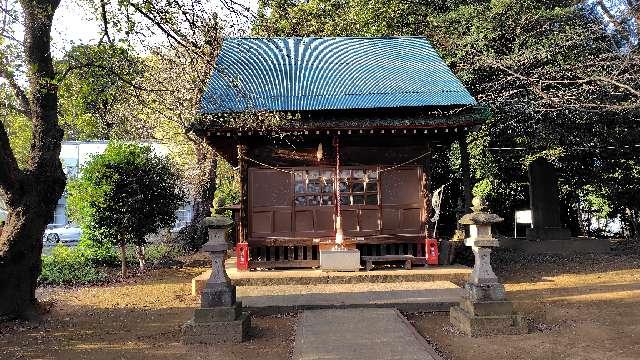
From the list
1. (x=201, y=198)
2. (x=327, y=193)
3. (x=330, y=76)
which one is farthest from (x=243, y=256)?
(x=201, y=198)

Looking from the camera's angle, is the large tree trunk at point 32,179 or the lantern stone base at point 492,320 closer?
the lantern stone base at point 492,320

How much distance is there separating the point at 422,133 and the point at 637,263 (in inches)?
349

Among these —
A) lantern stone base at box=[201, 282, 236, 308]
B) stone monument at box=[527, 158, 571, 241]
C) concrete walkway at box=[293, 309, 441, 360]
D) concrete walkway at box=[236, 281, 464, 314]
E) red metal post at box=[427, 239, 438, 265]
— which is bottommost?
concrete walkway at box=[293, 309, 441, 360]

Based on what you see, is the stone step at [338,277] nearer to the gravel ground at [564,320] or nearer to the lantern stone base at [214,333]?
the gravel ground at [564,320]

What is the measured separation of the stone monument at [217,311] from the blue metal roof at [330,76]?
4.08 metres

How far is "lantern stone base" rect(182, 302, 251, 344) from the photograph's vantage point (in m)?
7.69

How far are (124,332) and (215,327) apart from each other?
175cm

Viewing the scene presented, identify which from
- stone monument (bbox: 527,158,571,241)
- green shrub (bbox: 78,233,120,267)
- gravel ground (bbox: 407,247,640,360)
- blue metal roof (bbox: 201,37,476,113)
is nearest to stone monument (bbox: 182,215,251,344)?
gravel ground (bbox: 407,247,640,360)

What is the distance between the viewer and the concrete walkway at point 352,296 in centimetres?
953

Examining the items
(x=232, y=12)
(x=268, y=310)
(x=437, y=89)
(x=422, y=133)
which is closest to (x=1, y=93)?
(x=232, y=12)

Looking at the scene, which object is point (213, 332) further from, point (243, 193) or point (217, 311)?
point (243, 193)

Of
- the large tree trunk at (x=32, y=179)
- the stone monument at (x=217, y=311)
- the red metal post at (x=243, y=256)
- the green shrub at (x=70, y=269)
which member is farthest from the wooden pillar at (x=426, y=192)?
the green shrub at (x=70, y=269)

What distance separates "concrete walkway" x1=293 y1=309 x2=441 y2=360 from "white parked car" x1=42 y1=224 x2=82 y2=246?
24053mm

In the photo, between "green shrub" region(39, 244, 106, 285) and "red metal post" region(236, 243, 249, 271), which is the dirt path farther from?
"green shrub" region(39, 244, 106, 285)
